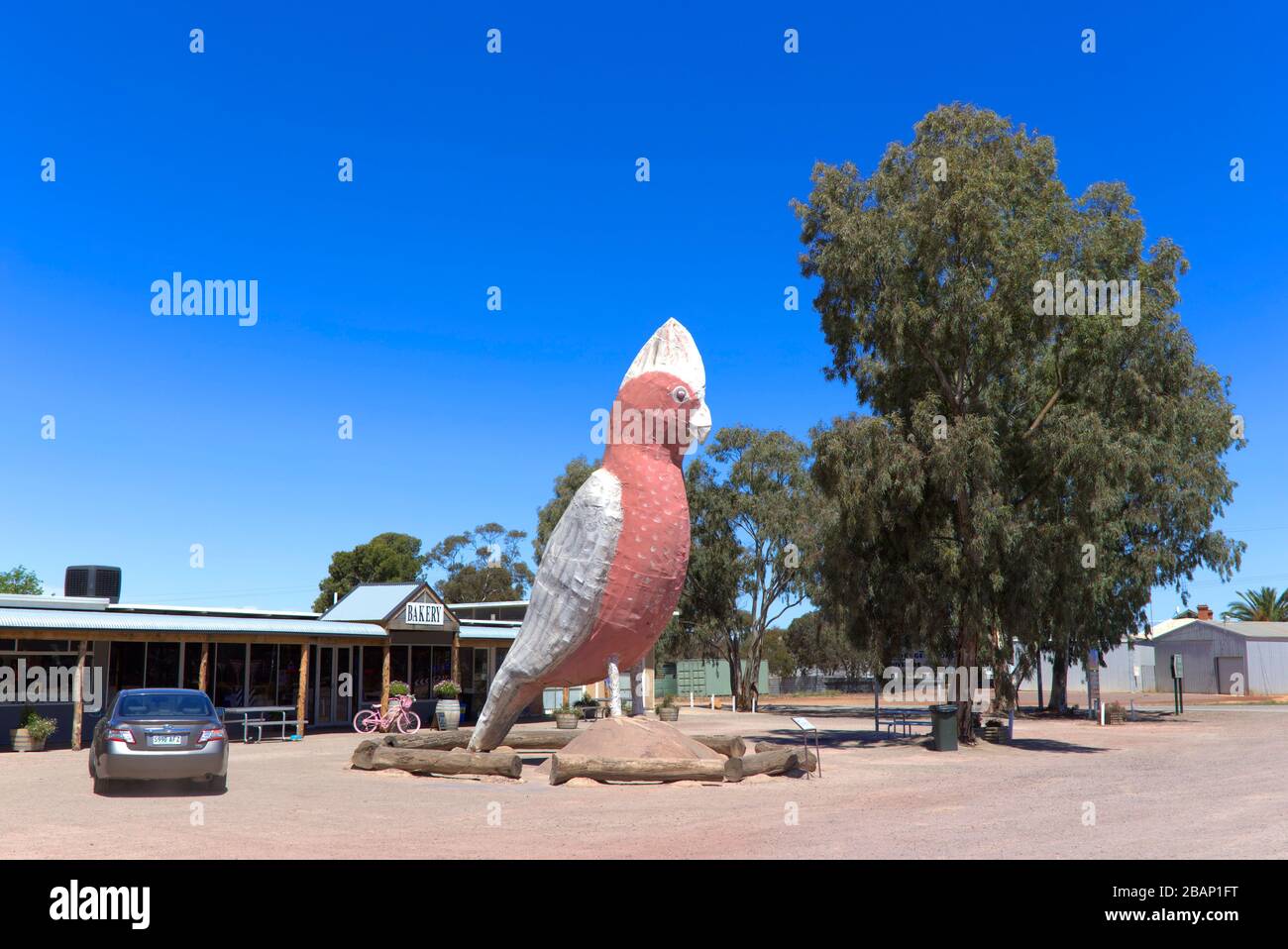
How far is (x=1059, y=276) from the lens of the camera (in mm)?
22938

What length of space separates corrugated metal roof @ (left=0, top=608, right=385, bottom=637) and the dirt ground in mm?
2658

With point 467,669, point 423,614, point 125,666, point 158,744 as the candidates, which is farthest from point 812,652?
point 158,744

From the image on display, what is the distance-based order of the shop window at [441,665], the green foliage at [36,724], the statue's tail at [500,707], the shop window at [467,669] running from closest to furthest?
the statue's tail at [500,707] < the green foliage at [36,724] < the shop window at [441,665] < the shop window at [467,669]

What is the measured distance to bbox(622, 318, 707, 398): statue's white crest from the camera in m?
17.1

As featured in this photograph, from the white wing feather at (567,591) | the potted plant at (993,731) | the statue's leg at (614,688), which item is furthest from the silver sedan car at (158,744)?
the potted plant at (993,731)

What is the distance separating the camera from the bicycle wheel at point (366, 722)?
26.8 meters

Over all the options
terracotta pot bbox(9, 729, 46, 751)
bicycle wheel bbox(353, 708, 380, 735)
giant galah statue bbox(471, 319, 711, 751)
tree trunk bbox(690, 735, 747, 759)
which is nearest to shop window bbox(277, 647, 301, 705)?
bicycle wheel bbox(353, 708, 380, 735)

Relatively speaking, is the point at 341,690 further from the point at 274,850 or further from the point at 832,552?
the point at 274,850

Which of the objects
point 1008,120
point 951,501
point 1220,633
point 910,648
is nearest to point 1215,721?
point 910,648

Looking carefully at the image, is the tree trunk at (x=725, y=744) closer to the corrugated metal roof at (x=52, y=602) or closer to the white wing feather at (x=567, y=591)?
the white wing feather at (x=567, y=591)

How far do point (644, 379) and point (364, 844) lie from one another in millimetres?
9431

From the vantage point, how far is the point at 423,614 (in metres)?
28.6

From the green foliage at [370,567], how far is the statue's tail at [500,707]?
174 ft

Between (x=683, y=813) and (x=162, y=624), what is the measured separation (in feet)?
51.7
